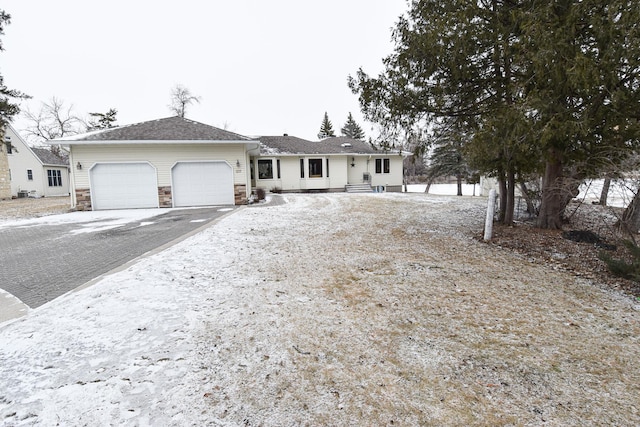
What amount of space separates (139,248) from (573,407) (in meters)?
6.49

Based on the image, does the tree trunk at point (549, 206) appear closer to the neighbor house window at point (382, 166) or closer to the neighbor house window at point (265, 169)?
the neighbor house window at point (382, 166)

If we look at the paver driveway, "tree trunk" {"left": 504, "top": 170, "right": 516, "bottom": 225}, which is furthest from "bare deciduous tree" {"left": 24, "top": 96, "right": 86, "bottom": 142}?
"tree trunk" {"left": 504, "top": 170, "right": 516, "bottom": 225}

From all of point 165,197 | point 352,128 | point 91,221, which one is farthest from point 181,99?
point 91,221

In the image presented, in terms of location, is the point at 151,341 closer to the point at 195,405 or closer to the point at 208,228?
the point at 195,405

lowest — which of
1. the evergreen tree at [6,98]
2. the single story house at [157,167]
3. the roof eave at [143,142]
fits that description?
the single story house at [157,167]

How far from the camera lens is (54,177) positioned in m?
25.2

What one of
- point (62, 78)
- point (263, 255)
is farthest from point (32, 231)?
point (62, 78)

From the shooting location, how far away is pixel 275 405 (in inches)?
76.5

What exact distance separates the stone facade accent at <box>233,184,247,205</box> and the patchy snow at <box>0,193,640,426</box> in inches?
342

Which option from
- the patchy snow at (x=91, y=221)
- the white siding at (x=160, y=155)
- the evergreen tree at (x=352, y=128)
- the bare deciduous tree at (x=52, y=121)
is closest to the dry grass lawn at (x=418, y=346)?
the patchy snow at (x=91, y=221)

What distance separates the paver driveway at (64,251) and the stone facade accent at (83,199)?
139 inches

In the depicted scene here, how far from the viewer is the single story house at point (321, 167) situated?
1966 centimetres

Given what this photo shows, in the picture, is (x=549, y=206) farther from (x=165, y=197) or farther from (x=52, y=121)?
(x=52, y=121)

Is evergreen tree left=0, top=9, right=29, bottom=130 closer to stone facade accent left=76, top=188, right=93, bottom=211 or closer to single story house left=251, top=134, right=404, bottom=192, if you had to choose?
stone facade accent left=76, top=188, right=93, bottom=211
